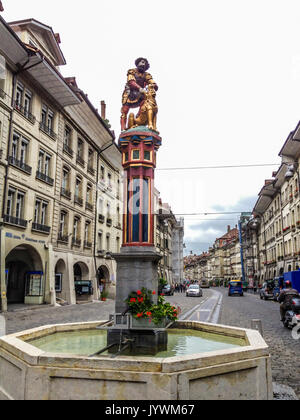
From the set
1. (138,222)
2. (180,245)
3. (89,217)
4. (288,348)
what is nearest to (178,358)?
(138,222)

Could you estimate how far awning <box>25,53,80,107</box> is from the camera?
70.6 feet

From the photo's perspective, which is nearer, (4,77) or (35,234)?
(4,77)

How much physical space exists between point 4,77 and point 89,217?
15.0 meters

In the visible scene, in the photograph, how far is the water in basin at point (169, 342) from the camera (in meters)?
5.88

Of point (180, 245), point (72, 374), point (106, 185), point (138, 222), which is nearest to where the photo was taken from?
point (72, 374)

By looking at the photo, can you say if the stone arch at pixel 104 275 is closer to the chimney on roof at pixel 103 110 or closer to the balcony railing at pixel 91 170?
the balcony railing at pixel 91 170

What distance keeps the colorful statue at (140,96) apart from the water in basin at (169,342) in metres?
4.56

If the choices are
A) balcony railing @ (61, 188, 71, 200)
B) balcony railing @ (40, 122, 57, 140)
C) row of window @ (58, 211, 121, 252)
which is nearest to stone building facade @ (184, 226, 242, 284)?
row of window @ (58, 211, 121, 252)

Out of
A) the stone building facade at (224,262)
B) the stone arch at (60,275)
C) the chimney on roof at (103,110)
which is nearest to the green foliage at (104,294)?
the stone arch at (60,275)

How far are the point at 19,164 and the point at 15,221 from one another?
3.44 metres

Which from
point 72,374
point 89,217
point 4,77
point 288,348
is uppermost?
point 4,77

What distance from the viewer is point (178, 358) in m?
3.89

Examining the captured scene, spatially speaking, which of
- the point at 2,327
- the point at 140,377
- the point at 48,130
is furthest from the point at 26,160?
the point at 140,377
